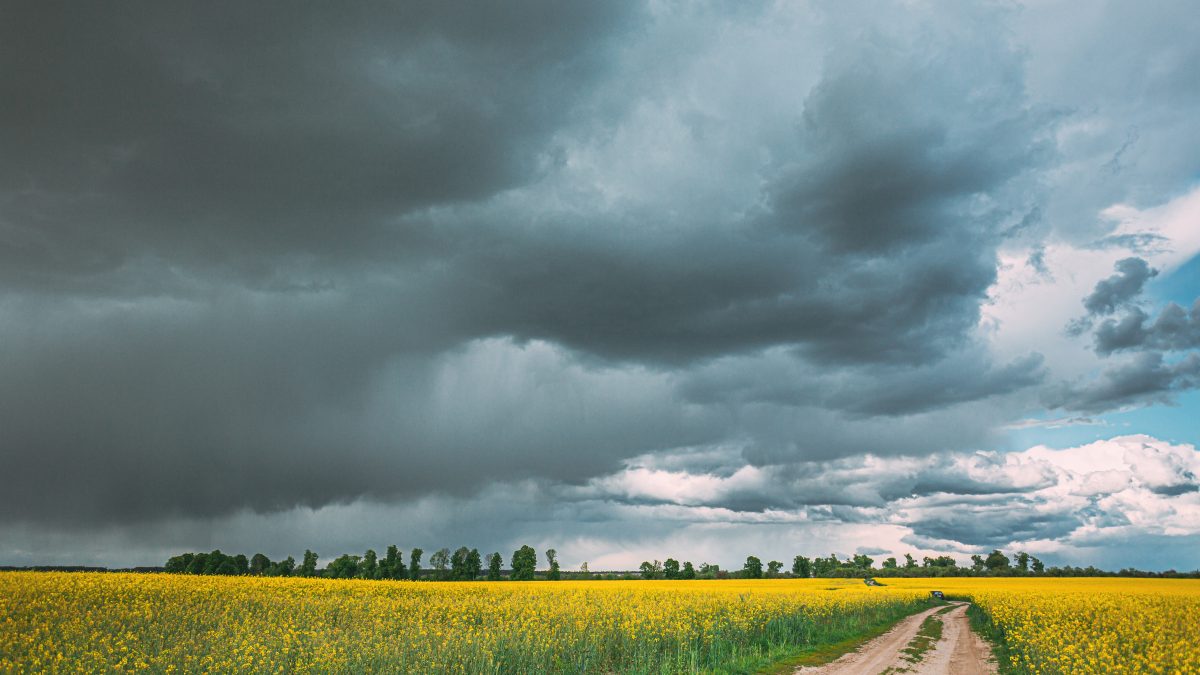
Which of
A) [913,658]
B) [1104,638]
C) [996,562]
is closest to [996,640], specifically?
[913,658]

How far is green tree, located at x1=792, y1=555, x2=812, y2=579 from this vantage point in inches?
6353

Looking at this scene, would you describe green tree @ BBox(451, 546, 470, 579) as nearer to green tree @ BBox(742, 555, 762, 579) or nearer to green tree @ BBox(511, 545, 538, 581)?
green tree @ BBox(511, 545, 538, 581)

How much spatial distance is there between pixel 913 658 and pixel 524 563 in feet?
353

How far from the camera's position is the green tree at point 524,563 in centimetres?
12406

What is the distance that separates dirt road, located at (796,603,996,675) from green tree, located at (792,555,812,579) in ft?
435

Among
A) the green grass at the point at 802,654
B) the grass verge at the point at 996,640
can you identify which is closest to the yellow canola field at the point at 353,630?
the green grass at the point at 802,654

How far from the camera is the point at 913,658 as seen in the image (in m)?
27.2

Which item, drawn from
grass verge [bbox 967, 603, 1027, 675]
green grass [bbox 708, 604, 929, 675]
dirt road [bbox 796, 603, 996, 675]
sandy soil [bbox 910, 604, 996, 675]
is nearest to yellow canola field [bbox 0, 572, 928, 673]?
green grass [bbox 708, 604, 929, 675]

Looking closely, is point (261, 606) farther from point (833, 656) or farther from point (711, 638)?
point (833, 656)

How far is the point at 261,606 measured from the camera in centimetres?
2858

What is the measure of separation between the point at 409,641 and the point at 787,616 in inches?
928

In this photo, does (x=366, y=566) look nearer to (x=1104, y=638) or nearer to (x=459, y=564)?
(x=459, y=564)

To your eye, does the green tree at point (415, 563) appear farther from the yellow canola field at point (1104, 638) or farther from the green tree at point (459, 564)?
the yellow canola field at point (1104, 638)

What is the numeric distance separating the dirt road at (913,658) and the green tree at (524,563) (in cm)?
9629
